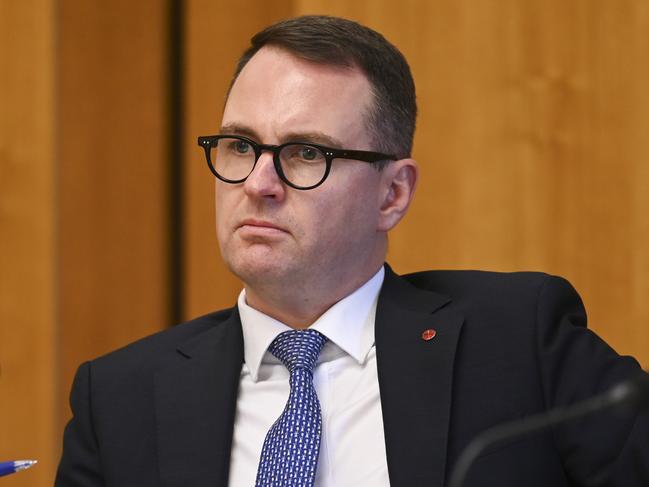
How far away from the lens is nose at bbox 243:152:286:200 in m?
1.72

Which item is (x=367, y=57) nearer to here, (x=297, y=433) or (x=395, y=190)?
(x=395, y=190)

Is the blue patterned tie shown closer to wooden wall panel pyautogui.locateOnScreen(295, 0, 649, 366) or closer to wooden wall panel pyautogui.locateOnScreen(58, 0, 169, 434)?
wooden wall panel pyautogui.locateOnScreen(295, 0, 649, 366)

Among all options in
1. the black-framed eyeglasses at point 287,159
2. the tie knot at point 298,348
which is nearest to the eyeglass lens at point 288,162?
the black-framed eyeglasses at point 287,159

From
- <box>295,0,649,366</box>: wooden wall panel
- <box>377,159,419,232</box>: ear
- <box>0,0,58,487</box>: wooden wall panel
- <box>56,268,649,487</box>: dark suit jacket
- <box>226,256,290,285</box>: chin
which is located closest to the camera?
<box>56,268,649,487</box>: dark suit jacket

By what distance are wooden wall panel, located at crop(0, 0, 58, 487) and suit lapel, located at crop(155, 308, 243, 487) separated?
0.75 meters

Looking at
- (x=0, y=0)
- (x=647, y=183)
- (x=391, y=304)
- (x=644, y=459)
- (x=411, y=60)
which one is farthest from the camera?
(x=0, y=0)

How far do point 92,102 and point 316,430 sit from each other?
4.12 feet

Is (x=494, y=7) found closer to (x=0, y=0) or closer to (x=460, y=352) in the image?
(x=460, y=352)

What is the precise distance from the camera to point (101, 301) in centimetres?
269

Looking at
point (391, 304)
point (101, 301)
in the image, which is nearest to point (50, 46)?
point (101, 301)

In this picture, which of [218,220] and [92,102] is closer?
[218,220]

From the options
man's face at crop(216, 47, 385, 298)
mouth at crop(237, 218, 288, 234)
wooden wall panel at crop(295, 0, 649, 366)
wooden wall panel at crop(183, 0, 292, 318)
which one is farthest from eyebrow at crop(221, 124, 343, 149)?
wooden wall panel at crop(183, 0, 292, 318)

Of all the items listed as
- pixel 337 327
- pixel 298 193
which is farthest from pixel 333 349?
pixel 298 193

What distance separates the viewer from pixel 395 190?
6.31ft
